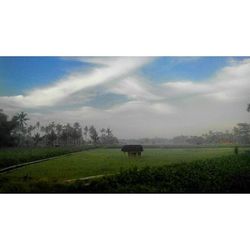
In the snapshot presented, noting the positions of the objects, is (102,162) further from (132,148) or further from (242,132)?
(242,132)

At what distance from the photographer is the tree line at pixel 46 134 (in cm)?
509

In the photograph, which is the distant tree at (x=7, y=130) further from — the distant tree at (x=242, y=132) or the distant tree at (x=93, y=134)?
the distant tree at (x=242, y=132)

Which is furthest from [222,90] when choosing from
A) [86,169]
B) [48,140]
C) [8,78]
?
[8,78]

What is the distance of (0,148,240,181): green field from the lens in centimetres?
493

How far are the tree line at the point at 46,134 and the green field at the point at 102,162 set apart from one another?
0.69 feet

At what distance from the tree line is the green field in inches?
8.3

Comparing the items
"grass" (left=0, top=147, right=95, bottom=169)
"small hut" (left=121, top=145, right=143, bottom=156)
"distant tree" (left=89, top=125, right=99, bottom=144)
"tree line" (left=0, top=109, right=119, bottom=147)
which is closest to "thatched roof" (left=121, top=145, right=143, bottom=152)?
"small hut" (left=121, top=145, right=143, bottom=156)

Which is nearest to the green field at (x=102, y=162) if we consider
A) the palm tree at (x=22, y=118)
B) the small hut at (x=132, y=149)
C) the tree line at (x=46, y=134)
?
the small hut at (x=132, y=149)

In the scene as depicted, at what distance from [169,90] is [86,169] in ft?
5.35

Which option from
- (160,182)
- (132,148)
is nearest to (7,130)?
(132,148)

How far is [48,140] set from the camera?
5312 mm

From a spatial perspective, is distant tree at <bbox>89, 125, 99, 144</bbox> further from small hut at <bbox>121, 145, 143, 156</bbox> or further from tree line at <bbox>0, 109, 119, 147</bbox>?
small hut at <bbox>121, 145, 143, 156</bbox>

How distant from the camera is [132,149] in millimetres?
5109

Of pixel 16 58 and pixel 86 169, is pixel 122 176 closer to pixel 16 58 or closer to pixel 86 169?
pixel 86 169
